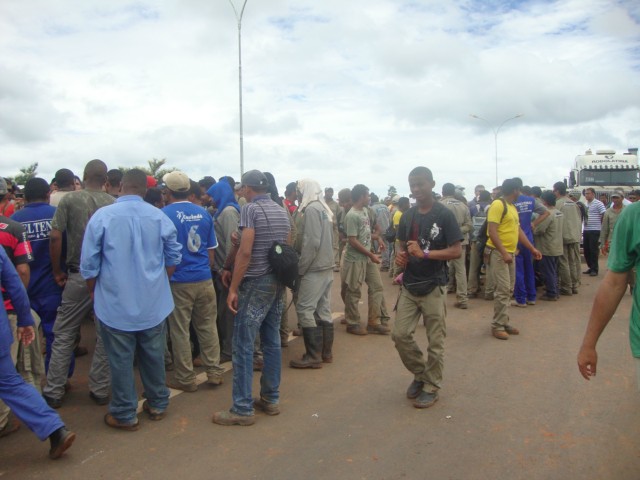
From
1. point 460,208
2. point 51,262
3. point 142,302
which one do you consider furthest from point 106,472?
point 460,208

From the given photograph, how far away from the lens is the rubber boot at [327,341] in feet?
20.4

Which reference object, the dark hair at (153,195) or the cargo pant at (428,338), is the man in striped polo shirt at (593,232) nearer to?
the cargo pant at (428,338)

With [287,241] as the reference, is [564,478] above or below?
below

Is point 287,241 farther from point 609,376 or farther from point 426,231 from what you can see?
point 609,376

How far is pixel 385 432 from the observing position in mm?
4387

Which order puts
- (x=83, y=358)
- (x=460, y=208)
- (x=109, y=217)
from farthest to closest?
1. (x=460, y=208)
2. (x=83, y=358)
3. (x=109, y=217)

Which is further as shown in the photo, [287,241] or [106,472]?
[287,241]

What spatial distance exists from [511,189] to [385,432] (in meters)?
4.47

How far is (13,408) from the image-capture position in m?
3.73

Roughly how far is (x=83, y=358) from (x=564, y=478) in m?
5.20

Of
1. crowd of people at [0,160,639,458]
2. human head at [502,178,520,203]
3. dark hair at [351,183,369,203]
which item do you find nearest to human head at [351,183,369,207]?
dark hair at [351,183,369,203]

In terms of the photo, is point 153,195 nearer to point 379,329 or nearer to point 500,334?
point 379,329

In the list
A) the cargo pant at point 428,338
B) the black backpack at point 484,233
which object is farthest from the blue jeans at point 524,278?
the cargo pant at point 428,338

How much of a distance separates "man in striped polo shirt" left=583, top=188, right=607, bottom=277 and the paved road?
7302 millimetres
